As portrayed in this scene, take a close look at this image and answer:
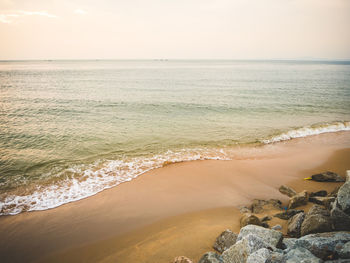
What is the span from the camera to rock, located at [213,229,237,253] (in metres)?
5.27

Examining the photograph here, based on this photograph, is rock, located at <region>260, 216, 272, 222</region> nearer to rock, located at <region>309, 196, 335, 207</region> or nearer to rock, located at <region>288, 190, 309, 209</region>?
rock, located at <region>288, 190, 309, 209</region>

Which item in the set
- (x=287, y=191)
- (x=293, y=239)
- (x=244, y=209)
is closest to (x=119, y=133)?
(x=244, y=209)

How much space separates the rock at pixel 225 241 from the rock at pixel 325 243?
67.2 inches

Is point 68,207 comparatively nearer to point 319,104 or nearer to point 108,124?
point 108,124

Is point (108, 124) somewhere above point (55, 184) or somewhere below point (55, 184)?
above

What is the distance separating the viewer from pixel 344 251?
11.5ft

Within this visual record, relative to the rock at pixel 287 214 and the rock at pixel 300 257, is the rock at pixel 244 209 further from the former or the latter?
the rock at pixel 300 257

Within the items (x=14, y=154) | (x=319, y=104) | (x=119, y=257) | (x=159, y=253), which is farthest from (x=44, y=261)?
(x=319, y=104)

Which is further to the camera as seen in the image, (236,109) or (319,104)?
(319,104)

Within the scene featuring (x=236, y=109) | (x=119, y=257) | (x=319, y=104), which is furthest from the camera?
(x=319, y=104)

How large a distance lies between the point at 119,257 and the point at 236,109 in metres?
20.5

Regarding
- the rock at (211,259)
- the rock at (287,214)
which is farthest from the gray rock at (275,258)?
the rock at (287,214)

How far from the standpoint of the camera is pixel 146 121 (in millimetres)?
18016

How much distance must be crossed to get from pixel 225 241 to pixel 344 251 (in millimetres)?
2719
